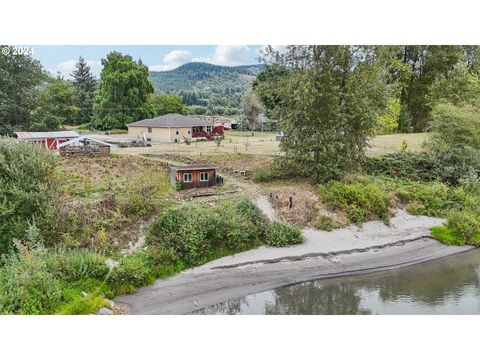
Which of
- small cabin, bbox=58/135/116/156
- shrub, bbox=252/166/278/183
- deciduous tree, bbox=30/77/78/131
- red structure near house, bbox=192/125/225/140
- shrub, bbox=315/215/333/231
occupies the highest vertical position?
deciduous tree, bbox=30/77/78/131

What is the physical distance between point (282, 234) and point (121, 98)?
7.40m

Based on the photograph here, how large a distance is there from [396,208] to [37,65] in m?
12.4

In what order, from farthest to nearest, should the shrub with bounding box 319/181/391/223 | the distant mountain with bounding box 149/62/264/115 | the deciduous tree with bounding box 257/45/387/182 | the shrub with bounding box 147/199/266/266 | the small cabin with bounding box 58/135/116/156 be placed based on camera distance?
the deciduous tree with bounding box 257/45/387/182, the small cabin with bounding box 58/135/116/156, the shrub with bounding box 319/181/391/223, the distant mountain with bounding box 149/62/264/115, the shrub with bounding box 147/199/266/266

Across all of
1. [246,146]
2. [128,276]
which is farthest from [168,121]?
[128,276]

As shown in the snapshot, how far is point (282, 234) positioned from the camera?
11.3 m

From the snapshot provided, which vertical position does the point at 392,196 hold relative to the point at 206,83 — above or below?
below

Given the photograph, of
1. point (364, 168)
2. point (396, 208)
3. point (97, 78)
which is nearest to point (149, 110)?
point (97, 78)

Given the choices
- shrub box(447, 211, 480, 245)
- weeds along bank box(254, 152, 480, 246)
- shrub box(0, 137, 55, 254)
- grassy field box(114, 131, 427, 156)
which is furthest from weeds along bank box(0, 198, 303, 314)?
shrub box(447, 211, 480, 245)

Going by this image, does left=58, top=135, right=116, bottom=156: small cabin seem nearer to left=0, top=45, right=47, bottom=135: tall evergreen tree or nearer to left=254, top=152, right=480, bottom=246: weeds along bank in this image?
left=0, top=45, right=47, bottom=135: tall evergreen tree

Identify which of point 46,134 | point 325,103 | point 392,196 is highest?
point 325,103

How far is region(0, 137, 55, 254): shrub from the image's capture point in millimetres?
9414

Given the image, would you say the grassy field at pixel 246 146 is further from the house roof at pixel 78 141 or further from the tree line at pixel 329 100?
the tree line at pixel 329 100

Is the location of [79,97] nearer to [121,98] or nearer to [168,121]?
[121,98]

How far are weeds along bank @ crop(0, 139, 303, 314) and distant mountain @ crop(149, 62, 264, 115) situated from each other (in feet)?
10.9
